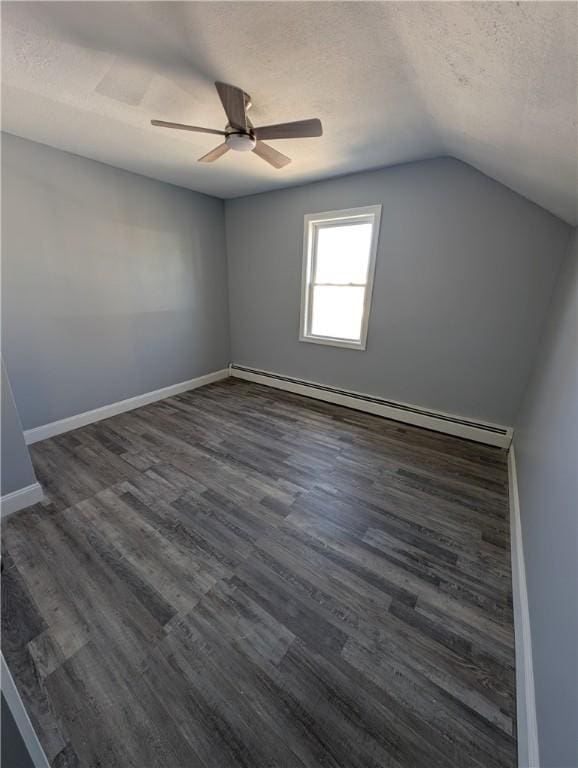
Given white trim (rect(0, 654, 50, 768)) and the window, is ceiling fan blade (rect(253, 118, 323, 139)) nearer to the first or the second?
the window

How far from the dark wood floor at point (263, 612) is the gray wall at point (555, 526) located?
258 mm

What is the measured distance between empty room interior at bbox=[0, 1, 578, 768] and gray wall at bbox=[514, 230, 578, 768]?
0.02 meters

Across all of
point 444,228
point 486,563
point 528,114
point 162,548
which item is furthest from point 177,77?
point 486,563

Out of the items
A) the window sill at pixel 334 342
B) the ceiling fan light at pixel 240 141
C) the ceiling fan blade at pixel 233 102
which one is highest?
the ceiling fan blade at pixel 233 102

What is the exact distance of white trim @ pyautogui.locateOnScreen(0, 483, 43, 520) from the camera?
188 centimetres

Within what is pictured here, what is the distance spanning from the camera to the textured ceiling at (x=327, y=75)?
1.00 m

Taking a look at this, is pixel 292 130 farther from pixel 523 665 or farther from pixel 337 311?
pixel 523 665

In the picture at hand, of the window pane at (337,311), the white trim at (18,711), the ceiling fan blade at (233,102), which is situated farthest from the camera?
the window pane at (337,311)

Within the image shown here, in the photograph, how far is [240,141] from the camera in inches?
74.3

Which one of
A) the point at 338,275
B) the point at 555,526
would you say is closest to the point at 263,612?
the point at 555,526

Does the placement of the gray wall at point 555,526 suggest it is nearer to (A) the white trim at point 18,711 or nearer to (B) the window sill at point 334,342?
(A) the white trim at point 18,711

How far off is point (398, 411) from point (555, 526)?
7.12 feet

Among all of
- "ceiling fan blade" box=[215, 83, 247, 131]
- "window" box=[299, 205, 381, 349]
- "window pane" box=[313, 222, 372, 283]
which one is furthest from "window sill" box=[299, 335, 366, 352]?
"ceiling fan blade" box=[215, 83, 247, 131]

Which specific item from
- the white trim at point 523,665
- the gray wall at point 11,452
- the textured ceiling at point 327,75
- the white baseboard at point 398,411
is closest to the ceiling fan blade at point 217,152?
the textured ceiling at point 327,75
